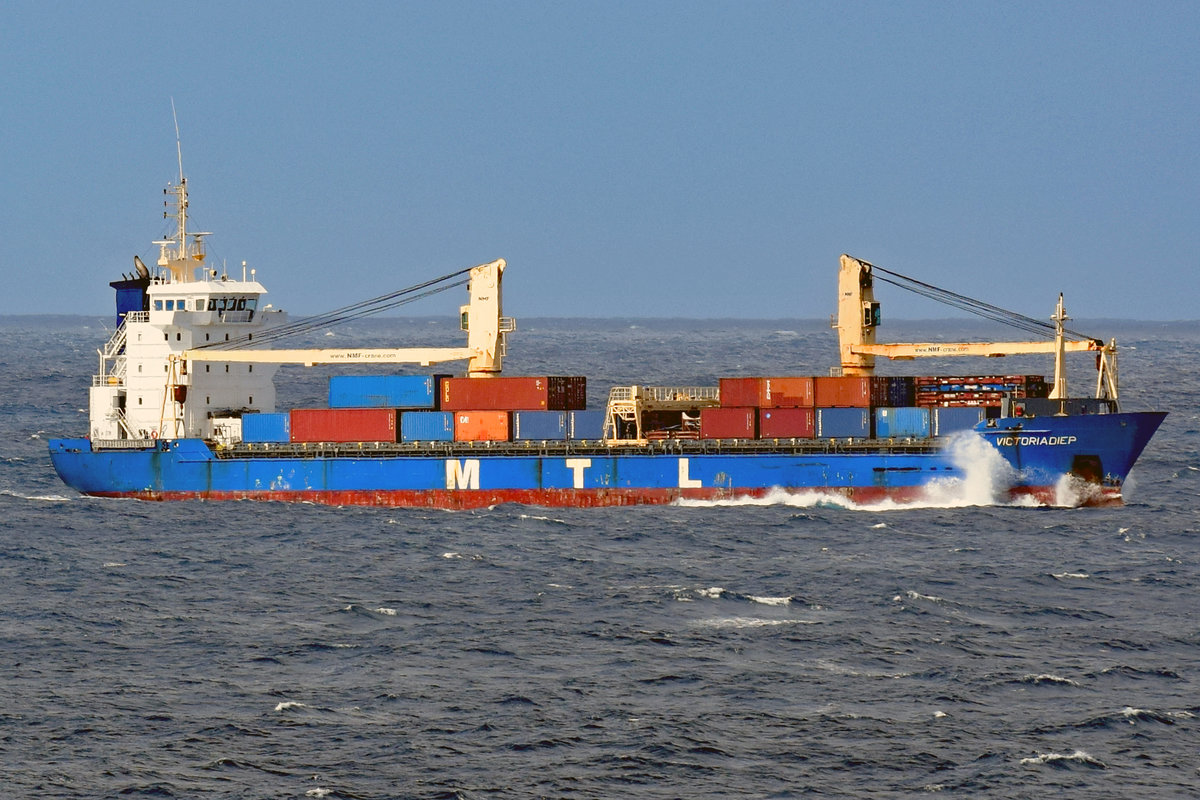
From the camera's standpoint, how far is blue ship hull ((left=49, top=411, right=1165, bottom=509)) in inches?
2138

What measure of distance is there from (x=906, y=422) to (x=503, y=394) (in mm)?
15017

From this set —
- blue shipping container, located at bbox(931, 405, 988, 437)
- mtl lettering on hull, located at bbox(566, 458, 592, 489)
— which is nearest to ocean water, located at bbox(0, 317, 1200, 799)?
mtl lettering on hull, located at bbox(566, 458, 592, 489)

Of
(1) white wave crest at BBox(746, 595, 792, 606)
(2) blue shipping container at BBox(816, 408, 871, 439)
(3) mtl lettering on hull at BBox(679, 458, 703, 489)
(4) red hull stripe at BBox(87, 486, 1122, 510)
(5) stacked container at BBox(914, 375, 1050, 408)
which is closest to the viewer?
(1) white wave crest at BBox(746, 595, 792, 606)

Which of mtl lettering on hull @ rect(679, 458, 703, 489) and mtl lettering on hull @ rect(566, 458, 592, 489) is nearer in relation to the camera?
mtl lettering on hull @ rect(679, 458, 703, 489)

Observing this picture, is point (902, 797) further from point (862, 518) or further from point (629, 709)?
point (862, 518)

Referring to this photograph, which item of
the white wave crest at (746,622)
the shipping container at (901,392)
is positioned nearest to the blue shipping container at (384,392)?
the shipping container at (901,392)

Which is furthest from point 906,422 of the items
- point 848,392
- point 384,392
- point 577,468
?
point 384,392

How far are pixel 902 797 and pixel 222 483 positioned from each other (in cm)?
3828

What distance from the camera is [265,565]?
43.9 m

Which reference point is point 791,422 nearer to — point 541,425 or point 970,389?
point 970,389

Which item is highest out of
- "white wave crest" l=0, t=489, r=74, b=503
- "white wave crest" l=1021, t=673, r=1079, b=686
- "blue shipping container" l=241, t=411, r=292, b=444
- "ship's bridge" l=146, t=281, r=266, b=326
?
"ship's bridge" l=146, t=281, r=266, b=326

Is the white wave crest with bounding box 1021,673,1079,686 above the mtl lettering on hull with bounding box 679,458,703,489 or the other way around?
the other way around

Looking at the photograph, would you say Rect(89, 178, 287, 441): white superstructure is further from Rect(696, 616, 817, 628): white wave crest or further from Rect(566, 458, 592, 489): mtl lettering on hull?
Rect(696, 616, 817, 628): white wave crest

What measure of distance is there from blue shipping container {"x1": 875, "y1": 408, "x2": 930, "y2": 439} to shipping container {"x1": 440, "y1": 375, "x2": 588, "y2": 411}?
12234 mm
